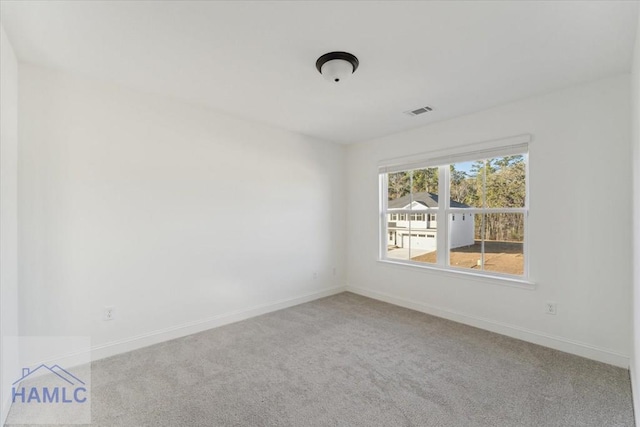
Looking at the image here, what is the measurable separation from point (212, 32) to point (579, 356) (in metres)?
4.01

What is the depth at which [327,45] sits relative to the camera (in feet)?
6.92

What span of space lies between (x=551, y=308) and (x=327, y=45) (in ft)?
10.4

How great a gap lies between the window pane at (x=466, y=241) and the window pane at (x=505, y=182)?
29cm

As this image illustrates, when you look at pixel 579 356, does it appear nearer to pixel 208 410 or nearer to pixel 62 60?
pixel 208 410

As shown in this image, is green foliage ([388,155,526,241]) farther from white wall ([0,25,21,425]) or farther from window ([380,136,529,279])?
white wall ([0,25,21,425])

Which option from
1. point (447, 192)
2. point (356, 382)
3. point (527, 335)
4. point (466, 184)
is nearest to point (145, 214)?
point (356, 382)

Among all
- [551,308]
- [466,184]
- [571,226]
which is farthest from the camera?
[466,184]

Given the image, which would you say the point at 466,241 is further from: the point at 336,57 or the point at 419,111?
the point at 336,57

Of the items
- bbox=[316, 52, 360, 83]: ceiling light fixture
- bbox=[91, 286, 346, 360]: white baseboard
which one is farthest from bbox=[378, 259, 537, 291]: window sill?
bbox=[316, 52, 360, 83]: ceiling light fixture

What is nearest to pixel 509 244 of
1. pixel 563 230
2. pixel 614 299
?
pixel 563 230

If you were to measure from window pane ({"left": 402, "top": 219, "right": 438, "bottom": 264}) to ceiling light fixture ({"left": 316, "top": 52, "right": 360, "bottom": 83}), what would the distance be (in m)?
2.43

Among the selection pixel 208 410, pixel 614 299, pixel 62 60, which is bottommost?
pixel 208 410

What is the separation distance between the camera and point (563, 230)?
2818 millimetres

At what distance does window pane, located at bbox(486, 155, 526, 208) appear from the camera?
3188mm
